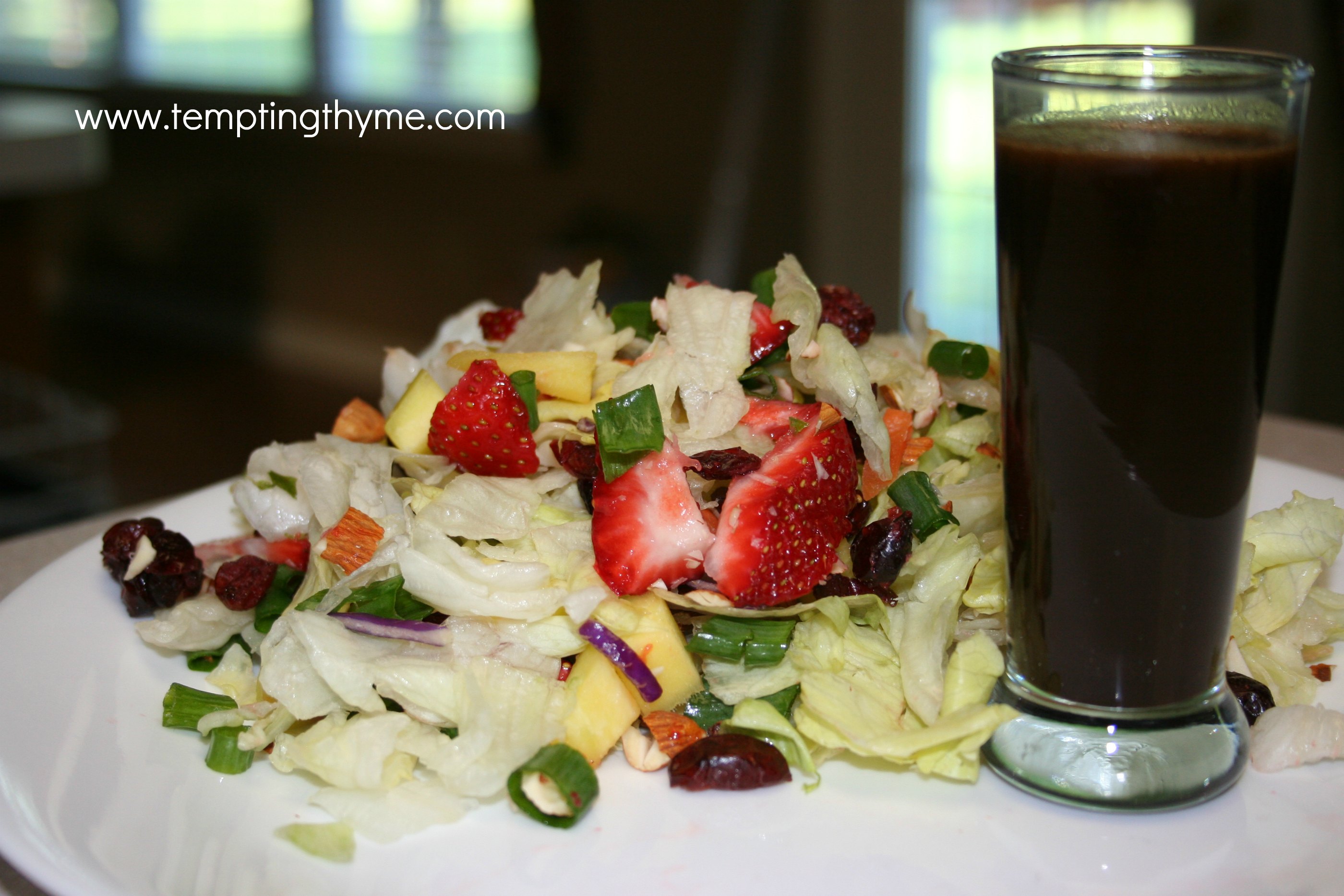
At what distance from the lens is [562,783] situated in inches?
52.6

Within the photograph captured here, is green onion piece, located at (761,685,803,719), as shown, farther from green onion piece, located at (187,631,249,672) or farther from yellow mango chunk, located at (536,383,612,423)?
green onion piece, located at (187,631,249,672)

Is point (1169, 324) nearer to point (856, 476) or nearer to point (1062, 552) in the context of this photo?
point (1062, 552)

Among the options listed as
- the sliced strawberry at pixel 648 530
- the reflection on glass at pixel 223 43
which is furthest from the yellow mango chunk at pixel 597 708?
the reflection on glass at pixel 223 43

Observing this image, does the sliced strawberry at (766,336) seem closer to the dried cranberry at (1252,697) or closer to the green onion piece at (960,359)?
the green onion piece at (960,359)

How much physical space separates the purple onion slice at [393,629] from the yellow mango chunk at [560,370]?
39 centimetres

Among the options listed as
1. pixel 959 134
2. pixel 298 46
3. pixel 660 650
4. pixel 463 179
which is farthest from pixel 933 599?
pixel 298 46

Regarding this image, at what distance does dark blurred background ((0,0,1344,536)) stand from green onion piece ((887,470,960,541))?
4.46 metres

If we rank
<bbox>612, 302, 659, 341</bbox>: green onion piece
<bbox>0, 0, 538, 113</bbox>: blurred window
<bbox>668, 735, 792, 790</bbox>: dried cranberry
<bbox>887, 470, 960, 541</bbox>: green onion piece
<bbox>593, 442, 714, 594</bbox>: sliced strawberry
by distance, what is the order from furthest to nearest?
<bbox>0, 0, 538, 113</bbox>: blurred window, <bbox>612, 302, 659, 341</bbox>: green onion piece, <bbox>887, 470, 960, 541</bbox>: green onion piece, <bbox>593, 442, 714, 594</bbox>: sliced strawberry, <bbox>668, 735, 792, 790</bbox>: dried cranberry

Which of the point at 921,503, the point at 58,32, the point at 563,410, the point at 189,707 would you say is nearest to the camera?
the point at 189,707

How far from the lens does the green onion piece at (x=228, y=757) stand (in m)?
1.45

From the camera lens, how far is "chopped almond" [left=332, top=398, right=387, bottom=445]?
2.01 m

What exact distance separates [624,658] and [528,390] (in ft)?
1.46

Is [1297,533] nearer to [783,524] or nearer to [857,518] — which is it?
[857,518]

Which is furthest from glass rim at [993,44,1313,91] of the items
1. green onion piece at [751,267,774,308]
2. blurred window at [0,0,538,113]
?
blurred window at [0,0,538,113]
